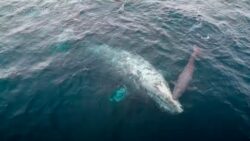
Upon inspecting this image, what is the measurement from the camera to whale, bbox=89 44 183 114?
11.0 meters

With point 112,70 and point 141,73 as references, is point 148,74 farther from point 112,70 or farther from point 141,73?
point 112,70

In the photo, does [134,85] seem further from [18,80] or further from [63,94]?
[18,80]

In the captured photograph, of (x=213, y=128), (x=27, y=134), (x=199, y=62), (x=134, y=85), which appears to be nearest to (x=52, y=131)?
(x=27, y=134)

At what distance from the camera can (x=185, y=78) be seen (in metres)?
11.9

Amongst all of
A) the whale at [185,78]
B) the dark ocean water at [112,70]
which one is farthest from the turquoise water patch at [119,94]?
the whale at [185,78]

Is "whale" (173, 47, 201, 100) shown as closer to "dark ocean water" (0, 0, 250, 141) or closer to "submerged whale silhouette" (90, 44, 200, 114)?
"submerged whale silhouette" (90, 44, 200, 114)

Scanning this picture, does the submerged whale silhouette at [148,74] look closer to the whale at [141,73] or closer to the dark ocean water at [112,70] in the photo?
the whale at [141,73]

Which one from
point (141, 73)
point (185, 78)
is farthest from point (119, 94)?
point (185, 78)

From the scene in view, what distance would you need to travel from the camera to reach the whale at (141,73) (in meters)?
11.0

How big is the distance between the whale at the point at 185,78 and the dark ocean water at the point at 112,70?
221 mm

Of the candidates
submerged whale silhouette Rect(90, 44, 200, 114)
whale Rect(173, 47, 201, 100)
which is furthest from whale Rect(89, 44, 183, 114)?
whale Rect(173, 47, 201, 100)

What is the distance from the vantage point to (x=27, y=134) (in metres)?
10.2

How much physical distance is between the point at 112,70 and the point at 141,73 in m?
1.25

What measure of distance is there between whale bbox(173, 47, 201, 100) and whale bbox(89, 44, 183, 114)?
0.89ft
